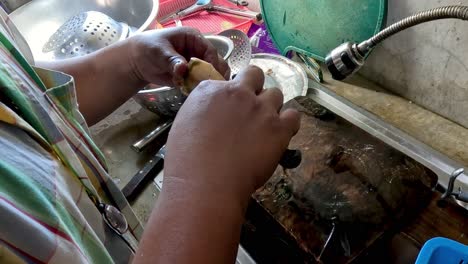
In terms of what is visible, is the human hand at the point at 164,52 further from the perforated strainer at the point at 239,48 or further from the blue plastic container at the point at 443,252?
the blue plastic container at the point at 443,252

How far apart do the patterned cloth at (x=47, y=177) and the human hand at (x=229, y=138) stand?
0.35 ft

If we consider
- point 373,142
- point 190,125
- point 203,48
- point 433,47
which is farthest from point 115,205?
point 433,47

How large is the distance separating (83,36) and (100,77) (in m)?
0.29

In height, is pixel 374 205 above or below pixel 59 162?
below

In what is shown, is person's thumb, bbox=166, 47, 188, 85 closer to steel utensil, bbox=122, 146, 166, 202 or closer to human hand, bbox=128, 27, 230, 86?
human hand, bbox=128, 27, 230, 86

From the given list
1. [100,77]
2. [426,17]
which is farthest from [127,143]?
[426,17]

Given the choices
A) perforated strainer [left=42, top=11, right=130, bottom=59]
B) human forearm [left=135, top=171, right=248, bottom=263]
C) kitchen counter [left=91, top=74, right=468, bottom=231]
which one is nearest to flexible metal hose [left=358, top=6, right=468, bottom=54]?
kitchen counter [left=91, top=74, right=468, bottom=231]

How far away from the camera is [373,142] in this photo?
67cm

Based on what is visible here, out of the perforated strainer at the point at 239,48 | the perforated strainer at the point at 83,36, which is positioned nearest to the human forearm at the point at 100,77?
the perforated strainer at the point at 83,36

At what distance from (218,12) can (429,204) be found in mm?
1064

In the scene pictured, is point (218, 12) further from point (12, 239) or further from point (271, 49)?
point (12, 239)

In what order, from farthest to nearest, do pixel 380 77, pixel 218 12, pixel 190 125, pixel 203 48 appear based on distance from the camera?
pixel 218 12, pixel 380 77, pixel 203 48, pixel 190 125

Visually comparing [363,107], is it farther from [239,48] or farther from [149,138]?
[149,138]

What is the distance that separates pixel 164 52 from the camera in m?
0.68
